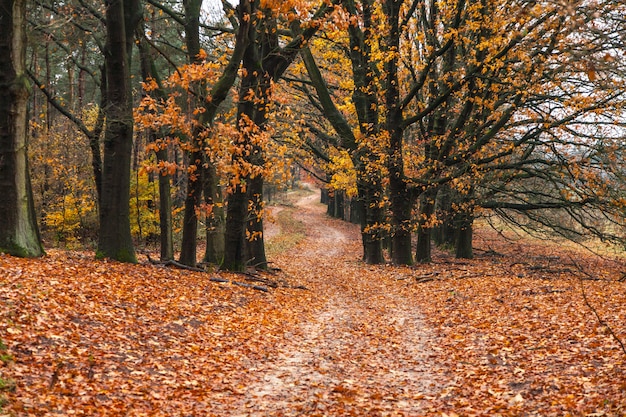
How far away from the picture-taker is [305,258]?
85.6 feet

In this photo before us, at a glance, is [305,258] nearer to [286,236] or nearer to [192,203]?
[286,236]

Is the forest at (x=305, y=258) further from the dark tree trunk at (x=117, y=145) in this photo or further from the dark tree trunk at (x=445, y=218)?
the dark tree trunk at (x=445, y=218)

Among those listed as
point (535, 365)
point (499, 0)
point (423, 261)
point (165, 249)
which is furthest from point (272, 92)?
point (423, 261)

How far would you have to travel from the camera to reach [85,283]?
9742 mm

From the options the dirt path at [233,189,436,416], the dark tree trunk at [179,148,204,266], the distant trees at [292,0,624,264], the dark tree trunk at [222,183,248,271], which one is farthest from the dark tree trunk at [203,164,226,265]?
the distant trees at [292,0,624,264]

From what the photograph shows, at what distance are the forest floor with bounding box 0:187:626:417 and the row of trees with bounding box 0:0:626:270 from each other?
2.55 metres

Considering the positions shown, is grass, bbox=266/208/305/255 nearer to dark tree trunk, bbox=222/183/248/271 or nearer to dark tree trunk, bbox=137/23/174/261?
dark tree trunk, bbox=137/23/174/261

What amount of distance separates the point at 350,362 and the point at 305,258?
17.6 meters

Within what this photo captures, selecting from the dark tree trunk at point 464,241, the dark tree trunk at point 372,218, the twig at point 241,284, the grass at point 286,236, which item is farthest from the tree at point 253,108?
the grass at point 286,236

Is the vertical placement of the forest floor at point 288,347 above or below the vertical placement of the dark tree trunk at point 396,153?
below

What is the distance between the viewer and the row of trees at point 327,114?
11984mm

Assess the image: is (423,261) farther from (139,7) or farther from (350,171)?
(139,7)

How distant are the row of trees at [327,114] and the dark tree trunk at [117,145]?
1.3 inches

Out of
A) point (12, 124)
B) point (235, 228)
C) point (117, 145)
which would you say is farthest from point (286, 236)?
point (12, 124)
